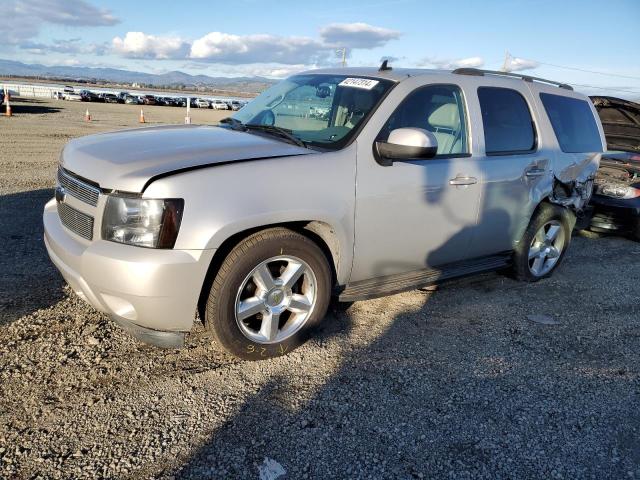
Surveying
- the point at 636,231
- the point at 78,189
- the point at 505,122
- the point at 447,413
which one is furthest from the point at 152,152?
the point at 636,231

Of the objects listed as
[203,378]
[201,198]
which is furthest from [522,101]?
[203,378]

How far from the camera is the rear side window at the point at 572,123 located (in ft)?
15.9

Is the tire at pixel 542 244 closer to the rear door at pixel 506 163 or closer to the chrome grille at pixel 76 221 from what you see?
the rear door at pixel 506 163

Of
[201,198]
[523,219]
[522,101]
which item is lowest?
[523,219]

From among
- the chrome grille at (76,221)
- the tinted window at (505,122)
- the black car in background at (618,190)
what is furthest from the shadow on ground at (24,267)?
the black car in background at (618,190)

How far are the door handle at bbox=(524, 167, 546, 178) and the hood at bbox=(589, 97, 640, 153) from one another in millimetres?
4295

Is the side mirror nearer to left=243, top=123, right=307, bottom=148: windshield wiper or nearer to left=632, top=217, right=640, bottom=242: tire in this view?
left=243, top=123, right=307, bottom=148: windshield wiper

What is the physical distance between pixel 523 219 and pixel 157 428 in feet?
11.7

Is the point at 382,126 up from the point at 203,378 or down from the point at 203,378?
up

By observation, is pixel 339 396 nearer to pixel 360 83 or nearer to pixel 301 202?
pixel 301 202

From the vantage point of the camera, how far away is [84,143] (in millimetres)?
3398

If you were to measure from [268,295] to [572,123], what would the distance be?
3858 millimetres

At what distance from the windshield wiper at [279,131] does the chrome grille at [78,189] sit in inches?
51.2

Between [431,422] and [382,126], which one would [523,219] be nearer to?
[382,126]
